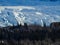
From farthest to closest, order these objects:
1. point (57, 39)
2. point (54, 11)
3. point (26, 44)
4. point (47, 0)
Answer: point (47, 0) → point (54, 11) → point (57, 39) → point (26, 44)

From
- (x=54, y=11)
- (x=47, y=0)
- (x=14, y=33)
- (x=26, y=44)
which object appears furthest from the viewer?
(x=47, y=0)

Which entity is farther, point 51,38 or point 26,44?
point 51,38

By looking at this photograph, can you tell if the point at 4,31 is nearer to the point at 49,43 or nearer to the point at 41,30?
the point at 41,30

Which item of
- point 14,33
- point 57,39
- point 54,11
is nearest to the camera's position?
point 57,39

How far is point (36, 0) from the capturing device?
7410 millimetres

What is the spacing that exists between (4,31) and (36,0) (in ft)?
16.1

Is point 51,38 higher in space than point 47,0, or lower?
higher

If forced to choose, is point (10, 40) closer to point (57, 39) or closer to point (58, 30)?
point (57, 39)

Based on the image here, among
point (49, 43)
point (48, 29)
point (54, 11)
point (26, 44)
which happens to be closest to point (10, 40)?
point (26, 44)

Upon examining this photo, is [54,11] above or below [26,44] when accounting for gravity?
below

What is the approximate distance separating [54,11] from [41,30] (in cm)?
287

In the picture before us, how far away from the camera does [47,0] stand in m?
7.36

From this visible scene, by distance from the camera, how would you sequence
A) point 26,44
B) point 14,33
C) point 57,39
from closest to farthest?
point 26,44, point 57,39, point 14,33

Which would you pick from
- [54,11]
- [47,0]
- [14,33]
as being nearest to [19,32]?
[14,33]
